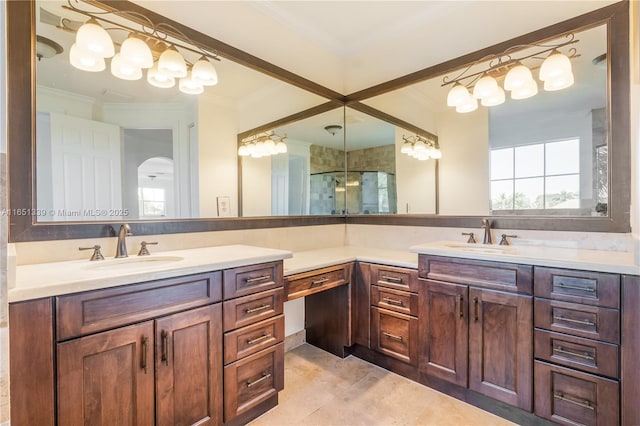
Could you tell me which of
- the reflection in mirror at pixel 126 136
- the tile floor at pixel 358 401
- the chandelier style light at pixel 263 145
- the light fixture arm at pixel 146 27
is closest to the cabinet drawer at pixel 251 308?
the tile floor at pixel 358 401

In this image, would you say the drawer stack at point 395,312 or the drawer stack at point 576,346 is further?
the drawer stack at point 395,312

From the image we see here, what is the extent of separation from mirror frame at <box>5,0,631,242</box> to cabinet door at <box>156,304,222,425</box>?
674mm

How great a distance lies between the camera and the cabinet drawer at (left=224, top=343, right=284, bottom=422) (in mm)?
1525

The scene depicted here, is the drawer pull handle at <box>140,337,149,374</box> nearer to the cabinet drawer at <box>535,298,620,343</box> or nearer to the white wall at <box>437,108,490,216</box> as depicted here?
the cabinet drawer at <box>535,298,620,343</box>

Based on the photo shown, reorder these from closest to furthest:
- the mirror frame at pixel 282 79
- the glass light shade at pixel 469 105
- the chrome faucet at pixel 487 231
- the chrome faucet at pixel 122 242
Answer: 1. the mirror frame at pixel 282 79
2. the chrome faucet at pixel 122 242
3. the chrome faucet at pixel 487 231
4. the glass light shade at pixel 469 105

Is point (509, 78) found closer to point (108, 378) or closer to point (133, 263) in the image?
point (133, 263)

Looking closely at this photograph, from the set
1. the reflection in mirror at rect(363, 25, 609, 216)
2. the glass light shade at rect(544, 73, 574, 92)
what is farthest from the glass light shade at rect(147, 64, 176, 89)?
the glass light shade at rect(544, 73, 574, 92)

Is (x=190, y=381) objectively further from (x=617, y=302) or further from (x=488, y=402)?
(x=617, y=302)

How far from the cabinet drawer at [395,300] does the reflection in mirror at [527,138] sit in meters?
0.79

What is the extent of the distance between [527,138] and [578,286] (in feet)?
3.48

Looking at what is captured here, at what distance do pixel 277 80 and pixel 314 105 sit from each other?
0.46m

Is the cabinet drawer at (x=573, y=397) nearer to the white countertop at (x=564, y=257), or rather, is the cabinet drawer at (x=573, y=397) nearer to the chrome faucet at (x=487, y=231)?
the white countertop at (x=564, y=257)

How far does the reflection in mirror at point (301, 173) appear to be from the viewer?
2.34 meters

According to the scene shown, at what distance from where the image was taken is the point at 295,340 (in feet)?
8.45
